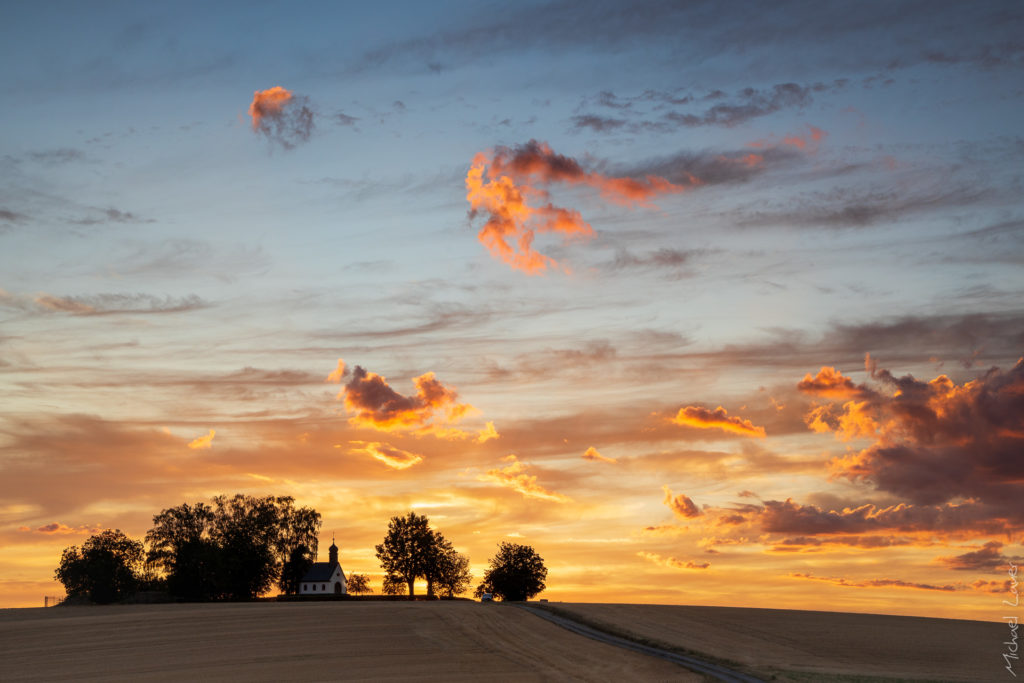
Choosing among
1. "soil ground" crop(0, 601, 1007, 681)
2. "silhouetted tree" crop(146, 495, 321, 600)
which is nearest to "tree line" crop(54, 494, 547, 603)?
"silhouetted tree" crop(146, 495, 321, 600)

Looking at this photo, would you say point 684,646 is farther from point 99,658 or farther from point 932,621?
point 932,621

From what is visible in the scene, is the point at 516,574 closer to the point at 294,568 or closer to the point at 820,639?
the point at 294,568

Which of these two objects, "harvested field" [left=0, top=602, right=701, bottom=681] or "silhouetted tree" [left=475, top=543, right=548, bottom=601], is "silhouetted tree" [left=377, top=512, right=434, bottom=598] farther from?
"harvested field" [left=0, top=602, right=701, bottom=681]

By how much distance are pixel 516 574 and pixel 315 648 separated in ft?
304

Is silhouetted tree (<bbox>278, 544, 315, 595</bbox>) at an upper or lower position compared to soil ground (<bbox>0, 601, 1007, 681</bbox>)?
upper

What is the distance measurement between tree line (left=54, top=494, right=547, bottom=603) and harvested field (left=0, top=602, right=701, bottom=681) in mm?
55114

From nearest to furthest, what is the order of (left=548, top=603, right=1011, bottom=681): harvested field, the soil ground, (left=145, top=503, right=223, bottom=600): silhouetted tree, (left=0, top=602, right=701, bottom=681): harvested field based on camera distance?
1. (left=0, top=602, right=701, bottom=681): harvested field
2. the soil ground
3. (left=548, top=603, right=1011, bottom=681): harvested field
4. (left=145, top=503, right=223, bottom=600): silhouetted tree

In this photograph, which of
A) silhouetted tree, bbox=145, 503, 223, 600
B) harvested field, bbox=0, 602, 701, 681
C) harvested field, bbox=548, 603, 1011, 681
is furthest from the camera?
silhouetted tree, bbox=145, 503, 223, 600

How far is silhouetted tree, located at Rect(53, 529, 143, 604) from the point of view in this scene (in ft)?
515

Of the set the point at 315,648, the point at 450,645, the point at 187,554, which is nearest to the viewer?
the point at 315,648

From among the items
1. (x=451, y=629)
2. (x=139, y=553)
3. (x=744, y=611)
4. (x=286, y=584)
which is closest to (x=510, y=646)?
(x=451, y=629)

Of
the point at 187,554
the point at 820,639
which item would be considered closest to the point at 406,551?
the point at 187,554

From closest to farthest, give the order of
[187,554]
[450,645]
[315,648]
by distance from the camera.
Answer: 1. [315,648]
2. [450,645]
3. [187,554]

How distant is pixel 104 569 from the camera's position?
6240 inches
